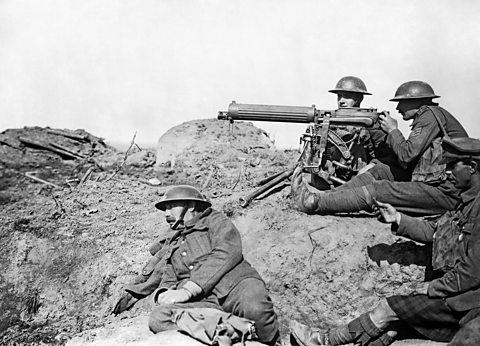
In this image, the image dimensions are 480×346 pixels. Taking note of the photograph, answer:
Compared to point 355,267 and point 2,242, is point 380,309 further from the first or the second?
Result: point 2,242

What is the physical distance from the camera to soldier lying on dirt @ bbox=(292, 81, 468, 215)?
6.79 metres

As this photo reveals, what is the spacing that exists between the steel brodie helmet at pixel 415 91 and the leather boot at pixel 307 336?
10.2ft

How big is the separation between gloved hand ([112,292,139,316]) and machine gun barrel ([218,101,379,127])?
277cm

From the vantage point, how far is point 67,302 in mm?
7941

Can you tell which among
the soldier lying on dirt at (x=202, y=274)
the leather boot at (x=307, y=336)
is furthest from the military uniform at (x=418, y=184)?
the leather boot at (x=307, y=336)

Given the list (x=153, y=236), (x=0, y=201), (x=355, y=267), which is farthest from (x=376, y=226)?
(x=0, y=201)

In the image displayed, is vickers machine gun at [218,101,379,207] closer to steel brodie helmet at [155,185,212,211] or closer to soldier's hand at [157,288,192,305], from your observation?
steel brodie helmet at [155,185,212,211]

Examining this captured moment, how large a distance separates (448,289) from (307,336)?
4.86 ft

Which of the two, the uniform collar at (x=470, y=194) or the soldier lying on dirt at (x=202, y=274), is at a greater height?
the uniform collar at (x=470, y=194)

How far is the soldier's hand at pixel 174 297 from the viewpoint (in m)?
5.70

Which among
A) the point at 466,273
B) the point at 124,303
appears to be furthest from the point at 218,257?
the point at 466,273

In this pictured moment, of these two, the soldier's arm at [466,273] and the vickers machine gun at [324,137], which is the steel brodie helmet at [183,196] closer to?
the vickers machine gun at [324,137]

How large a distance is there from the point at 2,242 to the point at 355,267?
5261 mm

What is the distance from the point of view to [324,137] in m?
8.01
